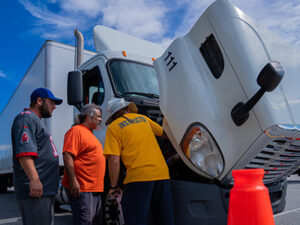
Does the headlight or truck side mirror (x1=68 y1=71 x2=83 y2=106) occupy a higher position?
truck side mirror (x1=68 y1=71 x2=83 y2=106)

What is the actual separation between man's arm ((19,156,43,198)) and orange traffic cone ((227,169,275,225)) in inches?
62.2

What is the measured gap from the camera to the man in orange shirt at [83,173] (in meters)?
2.91

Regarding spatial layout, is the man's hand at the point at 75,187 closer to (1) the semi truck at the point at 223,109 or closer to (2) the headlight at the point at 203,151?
(1) the semi truck at the point at 223,109

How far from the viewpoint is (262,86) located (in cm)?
213

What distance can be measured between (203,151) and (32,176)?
139 cm

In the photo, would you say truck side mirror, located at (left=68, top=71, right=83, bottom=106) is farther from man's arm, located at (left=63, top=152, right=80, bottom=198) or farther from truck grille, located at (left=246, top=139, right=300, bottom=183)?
truck grille, located at (left=246, top=139, right=300, bottom=183)

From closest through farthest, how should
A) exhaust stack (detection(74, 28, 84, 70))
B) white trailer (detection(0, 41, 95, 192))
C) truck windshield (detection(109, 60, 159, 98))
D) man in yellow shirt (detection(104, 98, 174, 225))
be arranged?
man in yellow shirt (detection(104, 98, 174, 225)), truck windshield (detection(109, 60, 159, 98)), exhaust stack (detection(74, 28, 84, 70)), white trailer (detection(0, 41, 95, 192))

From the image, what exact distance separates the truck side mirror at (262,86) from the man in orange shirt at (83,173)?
1.48 metres

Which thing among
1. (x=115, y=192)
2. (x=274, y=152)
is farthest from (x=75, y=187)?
(x=274, y=152)

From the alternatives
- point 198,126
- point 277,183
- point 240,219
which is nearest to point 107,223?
point 198,126

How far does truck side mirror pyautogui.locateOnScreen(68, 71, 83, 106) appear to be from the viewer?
382cm

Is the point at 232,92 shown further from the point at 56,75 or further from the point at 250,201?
the point at 56,75

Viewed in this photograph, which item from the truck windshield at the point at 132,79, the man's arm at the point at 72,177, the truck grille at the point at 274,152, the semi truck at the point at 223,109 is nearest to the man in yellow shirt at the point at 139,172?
the semi truck at the point at 223,109

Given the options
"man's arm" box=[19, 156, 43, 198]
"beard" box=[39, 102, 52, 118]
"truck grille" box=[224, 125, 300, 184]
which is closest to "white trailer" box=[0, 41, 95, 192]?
"beard" box=[39, 102, 52, 118]
